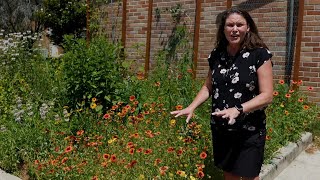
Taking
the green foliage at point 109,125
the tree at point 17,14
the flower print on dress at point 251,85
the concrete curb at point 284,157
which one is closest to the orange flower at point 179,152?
the green foliage at point 109,125

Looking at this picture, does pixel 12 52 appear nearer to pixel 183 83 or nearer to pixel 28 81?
pixel 28 81

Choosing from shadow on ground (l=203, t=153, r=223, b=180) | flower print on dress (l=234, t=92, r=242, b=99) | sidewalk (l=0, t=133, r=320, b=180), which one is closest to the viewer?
flower print on dress (l=234, t=92, r=242, b=99)

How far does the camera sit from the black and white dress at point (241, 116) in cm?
223

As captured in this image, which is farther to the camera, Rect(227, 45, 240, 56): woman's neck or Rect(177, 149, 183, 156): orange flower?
Rect(177, 149, 183, 156): orange flower

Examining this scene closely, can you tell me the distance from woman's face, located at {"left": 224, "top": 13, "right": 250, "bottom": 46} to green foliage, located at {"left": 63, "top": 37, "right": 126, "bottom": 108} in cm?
249

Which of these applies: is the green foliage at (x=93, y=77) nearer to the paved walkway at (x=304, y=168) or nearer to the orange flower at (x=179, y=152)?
the orange flower at (x=179, y=152)

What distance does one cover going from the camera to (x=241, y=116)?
7.38ft

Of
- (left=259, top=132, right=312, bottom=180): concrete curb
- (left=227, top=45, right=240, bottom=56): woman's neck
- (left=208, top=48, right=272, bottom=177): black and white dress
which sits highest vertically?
(left=227, top=45, right=240, bottom=56): woman's neck

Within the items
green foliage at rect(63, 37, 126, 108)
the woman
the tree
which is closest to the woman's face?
the woman

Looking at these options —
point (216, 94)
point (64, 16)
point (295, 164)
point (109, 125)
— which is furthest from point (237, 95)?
point (64, 16)

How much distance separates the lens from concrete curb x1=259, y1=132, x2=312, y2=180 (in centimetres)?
350

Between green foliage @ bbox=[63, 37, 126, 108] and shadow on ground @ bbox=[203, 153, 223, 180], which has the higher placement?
green foliage @ bbox=[63, 37, 126, 108]

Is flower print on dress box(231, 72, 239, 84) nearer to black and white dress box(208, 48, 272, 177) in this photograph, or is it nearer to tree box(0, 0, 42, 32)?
black and white dress box(208, 48, 272, 177)

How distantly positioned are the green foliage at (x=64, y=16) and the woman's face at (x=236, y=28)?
8.05 metres
